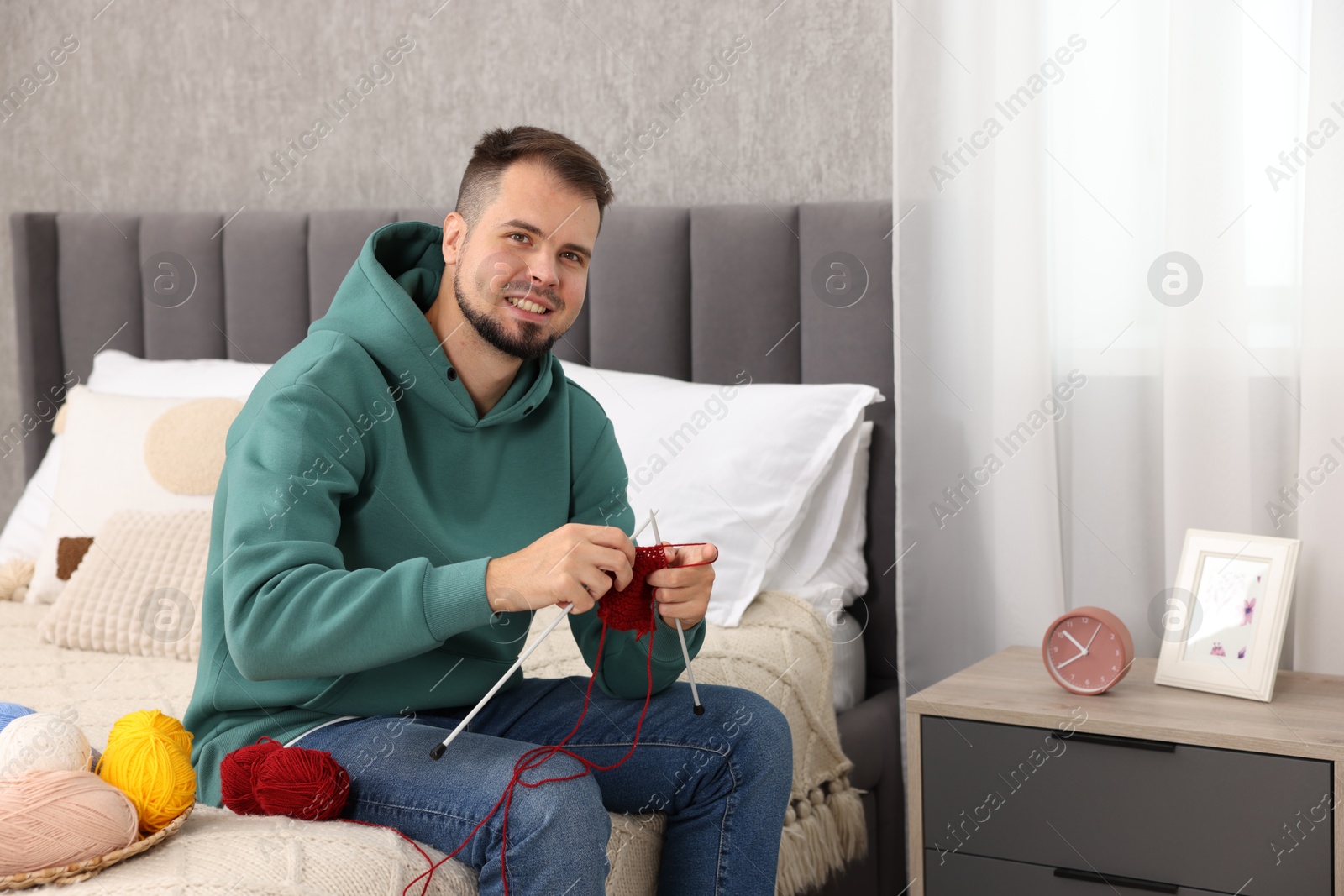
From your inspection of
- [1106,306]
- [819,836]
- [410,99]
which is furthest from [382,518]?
[410,99]

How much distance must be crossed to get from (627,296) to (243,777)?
135 cm

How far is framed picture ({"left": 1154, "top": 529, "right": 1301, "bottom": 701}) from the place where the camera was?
1540 millimetres

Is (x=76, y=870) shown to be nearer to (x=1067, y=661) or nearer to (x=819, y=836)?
(x=819, y=836)

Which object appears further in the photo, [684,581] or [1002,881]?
[1002,881]

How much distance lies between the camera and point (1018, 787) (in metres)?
1.50

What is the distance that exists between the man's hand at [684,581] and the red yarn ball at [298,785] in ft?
1.18

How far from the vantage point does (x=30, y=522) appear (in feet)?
7.50

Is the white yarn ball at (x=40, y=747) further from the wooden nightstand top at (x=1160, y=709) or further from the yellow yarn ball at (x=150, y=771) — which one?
the wooden nightstand top at (x=1160, y=709)

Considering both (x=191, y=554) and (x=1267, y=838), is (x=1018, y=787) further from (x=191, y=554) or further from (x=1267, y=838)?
(x=191, y=554)

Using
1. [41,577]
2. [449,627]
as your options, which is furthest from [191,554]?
[449,627]

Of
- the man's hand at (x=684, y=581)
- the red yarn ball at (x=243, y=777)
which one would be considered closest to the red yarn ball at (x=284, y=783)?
the red yarn ball at (x=243, y=777)

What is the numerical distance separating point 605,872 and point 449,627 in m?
0.27

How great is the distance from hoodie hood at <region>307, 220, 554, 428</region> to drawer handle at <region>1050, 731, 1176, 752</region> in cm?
79

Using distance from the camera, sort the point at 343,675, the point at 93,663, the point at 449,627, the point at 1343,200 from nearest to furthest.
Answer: the point at 449,627 → the point at 343,675 → the point at 1343,200 → the point at 93,663
